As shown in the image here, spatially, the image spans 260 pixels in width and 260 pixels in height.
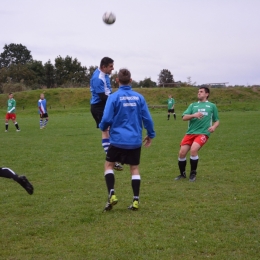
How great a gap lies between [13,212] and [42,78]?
69.3 m

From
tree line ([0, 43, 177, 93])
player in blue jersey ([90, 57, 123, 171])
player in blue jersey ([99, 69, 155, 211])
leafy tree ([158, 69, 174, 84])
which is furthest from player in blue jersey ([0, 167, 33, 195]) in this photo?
leafy tree ([158, 69, 174, 84])

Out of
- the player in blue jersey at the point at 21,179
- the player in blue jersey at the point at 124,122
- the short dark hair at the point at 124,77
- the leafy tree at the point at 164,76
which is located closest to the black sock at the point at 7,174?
the player in blue jersey at the point at 21,179

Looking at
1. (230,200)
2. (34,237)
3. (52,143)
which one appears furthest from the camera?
(52,143)

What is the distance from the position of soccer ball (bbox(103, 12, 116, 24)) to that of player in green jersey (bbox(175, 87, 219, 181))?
282 centimetres

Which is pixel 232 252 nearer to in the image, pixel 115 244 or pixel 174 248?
pixel 174 248

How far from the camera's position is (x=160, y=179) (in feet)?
27.6

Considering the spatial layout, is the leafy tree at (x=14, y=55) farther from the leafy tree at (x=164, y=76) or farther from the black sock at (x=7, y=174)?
the black sock at (x=7, y=174)

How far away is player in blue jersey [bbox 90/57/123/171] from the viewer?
7.65 meters

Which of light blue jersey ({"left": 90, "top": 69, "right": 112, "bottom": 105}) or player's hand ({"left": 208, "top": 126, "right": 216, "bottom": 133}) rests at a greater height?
light blue jersey ({"left": 90, "top": 69, "right": 112, "bottom": 105})

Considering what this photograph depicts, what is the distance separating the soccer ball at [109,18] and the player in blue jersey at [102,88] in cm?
224

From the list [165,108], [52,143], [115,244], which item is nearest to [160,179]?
[115,244]

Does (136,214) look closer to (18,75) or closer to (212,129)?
(212,129)

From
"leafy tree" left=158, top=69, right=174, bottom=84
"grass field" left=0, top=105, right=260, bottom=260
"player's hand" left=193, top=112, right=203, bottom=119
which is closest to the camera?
"grass field" left=0, top=105, right=260, bottom=260

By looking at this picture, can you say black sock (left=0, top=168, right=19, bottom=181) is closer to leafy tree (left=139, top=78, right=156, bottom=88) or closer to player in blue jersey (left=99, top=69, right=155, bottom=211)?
player in blue jersey (left=99, top=69, right=155, bottom=211)
